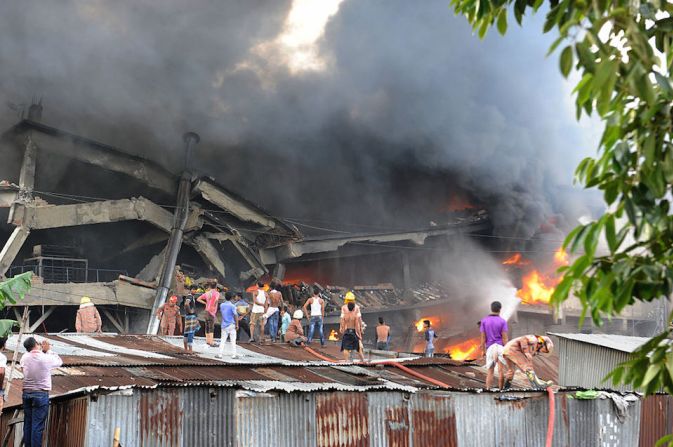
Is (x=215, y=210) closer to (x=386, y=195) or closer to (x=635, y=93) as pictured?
(x=386, y=195)

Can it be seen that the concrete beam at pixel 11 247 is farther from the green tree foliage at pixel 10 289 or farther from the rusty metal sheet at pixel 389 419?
the rusty metal sheet at pixel 389 419

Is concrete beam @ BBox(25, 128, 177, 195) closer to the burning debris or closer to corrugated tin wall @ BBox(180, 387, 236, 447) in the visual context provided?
the burning debris

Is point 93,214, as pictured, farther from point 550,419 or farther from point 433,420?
point 550,419

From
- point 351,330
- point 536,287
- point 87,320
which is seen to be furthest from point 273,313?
point 536,287

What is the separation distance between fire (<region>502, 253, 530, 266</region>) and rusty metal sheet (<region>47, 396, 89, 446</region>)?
28524 mm

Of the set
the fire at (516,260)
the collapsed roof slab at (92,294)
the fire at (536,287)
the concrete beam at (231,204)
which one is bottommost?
the collapsed roof slab at (92,294)

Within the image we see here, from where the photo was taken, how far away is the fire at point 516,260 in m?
36.2

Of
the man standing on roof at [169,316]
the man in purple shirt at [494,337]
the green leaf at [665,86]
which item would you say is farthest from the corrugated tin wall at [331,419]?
the man standing on roof at [169,316]

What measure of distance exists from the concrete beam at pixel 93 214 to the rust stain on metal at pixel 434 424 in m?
15.8

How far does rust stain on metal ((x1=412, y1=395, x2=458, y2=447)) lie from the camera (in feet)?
35.0

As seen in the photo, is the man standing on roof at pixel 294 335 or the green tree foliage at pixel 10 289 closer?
the green tree foliage at pixel 10 289

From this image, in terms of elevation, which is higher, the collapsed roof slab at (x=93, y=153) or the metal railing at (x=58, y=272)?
the collapsed roof slab at (x=93, y=153)

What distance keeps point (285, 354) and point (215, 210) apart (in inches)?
463

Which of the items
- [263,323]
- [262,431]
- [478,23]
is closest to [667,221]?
[478,23]
